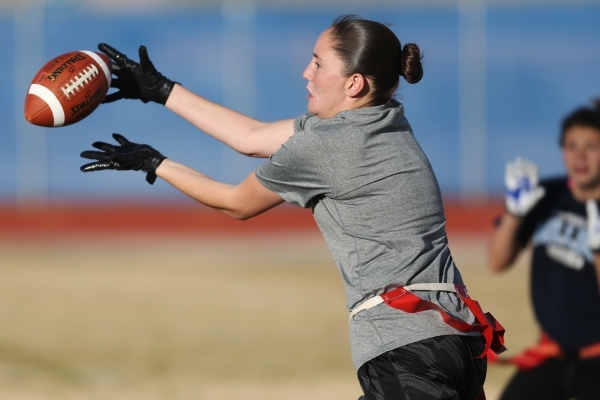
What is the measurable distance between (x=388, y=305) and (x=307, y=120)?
0.76m

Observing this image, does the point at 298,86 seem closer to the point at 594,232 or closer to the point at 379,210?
the point at 594,232

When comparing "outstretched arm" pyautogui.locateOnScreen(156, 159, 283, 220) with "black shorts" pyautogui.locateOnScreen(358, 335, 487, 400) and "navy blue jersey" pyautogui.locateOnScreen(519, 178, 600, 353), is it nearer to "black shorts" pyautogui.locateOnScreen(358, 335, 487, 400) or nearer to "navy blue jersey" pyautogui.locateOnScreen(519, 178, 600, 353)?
"black shorts" pyautogui.locateOnScreen(358, 335, 487, 400)

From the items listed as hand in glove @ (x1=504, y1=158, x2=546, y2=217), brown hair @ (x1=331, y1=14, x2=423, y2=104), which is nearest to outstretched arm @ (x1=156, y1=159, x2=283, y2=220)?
brown hair @ (x1=331, y1=14, x2=423, y2=104)

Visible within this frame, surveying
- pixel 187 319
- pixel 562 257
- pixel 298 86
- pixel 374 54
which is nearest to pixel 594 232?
pixel 562 257

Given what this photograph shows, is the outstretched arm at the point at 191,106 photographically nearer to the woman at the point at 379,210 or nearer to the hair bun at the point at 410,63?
the woman at the point at 379,210

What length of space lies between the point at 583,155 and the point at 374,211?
7.85 ft

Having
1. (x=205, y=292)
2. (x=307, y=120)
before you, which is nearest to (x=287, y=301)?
(x=205, y=292)

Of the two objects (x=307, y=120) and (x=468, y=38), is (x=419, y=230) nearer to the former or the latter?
(x=307, y=120)

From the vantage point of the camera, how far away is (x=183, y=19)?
16500 mm

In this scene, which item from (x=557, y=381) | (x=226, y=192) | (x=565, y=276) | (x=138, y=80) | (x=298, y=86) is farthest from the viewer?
(x=298, y=86)

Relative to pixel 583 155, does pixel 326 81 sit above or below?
above

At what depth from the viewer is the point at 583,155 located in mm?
4930

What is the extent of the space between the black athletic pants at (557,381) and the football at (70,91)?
2.37 metres

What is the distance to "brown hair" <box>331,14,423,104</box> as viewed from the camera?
2.98m
